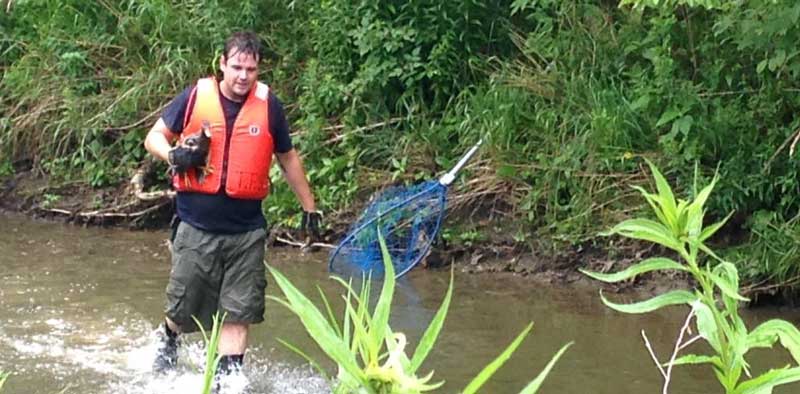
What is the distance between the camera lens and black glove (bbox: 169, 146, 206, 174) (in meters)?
6.06

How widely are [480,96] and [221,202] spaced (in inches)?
161

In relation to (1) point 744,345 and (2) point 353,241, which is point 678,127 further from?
(1) point 744,345

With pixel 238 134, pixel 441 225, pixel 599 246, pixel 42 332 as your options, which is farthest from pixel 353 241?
pixel 238 134

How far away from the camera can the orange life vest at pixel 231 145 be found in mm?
6191

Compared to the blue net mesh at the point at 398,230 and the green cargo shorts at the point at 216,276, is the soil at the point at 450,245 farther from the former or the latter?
the green cargo shorts at the point at 216,276

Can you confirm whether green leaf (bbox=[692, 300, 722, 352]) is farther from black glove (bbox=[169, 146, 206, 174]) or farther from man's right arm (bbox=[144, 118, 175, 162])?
man's right arm (bbox=[144, 118, 175, 162])

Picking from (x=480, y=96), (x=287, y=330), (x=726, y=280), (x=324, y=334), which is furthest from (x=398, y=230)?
(x=324, y=334)

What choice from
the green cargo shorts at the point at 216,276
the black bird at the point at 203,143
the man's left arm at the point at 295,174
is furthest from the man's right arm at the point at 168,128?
the man's left arm at the point at 295,174

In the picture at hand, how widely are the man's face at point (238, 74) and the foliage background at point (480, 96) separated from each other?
296 cm

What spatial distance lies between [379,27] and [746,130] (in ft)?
10.1

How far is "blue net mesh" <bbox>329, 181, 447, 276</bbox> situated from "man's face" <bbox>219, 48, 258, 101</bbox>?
2.68 meters

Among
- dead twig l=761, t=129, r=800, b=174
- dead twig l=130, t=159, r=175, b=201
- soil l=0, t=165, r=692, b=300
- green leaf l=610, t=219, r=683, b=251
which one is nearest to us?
green leaf l=610, t=219, r=683, b=251

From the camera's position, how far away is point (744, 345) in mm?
2117

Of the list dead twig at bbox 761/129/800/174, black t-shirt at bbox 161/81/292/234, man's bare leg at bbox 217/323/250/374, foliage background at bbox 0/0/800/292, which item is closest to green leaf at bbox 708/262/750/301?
black t-shirt at bbox 161/81/292/234
